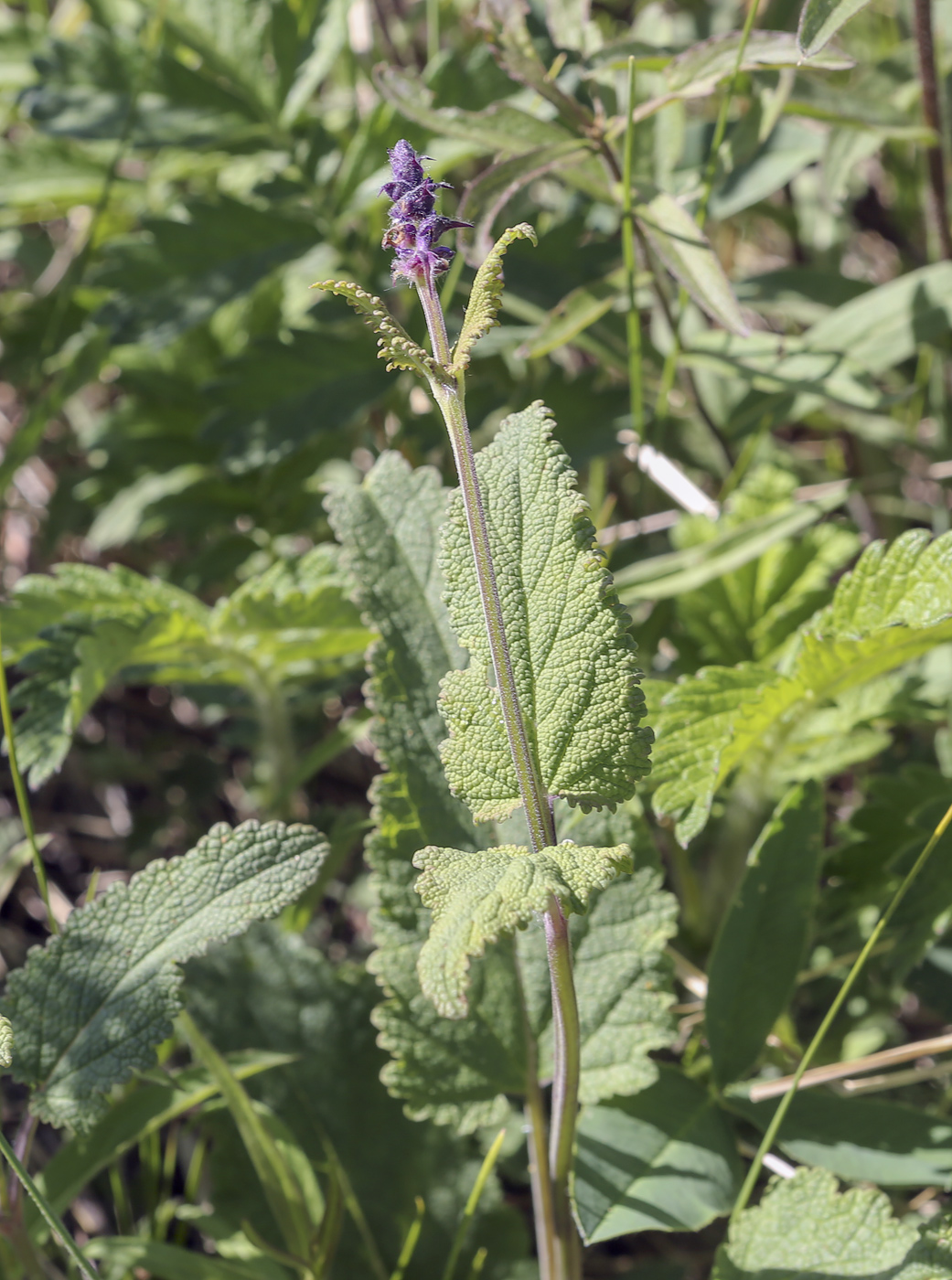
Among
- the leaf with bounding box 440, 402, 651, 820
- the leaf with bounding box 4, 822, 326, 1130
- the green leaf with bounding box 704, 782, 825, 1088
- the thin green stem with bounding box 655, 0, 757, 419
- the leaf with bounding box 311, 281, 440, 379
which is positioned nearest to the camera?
the leaf with bounding box 311, 281, 440, 379

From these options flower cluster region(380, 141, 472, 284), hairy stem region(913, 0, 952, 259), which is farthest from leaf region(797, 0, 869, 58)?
flower cluster region(380, 141, 472, 284)

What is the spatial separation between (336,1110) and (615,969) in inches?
22.0

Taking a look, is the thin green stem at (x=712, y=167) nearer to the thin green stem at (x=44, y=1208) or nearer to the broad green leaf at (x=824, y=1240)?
the broad green leaf at (x=824, y=1240)

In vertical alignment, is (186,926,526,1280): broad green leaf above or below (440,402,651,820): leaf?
below

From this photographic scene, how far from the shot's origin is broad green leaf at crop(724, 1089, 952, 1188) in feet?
5.11

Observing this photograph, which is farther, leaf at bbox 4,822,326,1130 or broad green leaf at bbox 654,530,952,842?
broad green leaf at bbox 654,530,952,842

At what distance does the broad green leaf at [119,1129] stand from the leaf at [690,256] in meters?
1.31

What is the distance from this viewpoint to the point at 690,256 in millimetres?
1899

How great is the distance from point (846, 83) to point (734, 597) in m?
1.72

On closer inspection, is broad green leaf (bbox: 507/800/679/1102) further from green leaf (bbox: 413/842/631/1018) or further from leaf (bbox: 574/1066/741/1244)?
green leaf (bbox: 413/842/631/1018)

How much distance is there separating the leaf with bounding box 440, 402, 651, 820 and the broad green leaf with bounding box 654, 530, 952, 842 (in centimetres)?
38

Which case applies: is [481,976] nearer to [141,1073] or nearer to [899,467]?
[141,1073]

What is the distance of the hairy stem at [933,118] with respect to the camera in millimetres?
→ 2092

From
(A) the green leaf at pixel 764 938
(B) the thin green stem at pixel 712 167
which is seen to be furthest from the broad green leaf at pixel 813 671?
(B) the thin green stem at pixel 712 167
